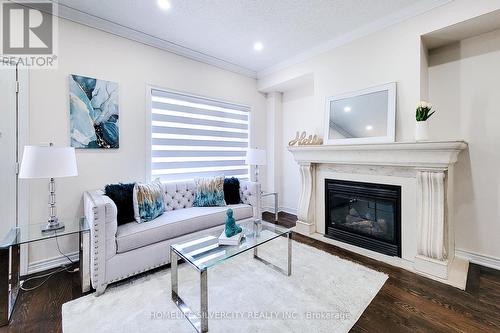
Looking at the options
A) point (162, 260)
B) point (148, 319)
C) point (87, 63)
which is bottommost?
point (148, 319)

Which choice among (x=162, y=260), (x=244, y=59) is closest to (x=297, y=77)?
(x=244, y=59)

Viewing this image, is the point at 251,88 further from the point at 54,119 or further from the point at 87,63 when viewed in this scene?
the point at 54,119

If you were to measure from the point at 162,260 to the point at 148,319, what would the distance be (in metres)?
0.70

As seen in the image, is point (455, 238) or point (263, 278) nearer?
point (263, 278)

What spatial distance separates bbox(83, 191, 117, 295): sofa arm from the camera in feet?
6.23

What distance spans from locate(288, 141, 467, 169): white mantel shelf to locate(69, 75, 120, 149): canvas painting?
258 cm

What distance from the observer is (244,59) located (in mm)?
3742

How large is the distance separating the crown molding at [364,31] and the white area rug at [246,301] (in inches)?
113

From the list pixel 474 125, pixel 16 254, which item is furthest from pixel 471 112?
pixel 16 254

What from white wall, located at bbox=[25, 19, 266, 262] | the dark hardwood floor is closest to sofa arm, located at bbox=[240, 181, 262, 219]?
white wall, located at bbox=[25, 19, 266, 262]

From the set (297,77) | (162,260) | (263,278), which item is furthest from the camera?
(297,77)

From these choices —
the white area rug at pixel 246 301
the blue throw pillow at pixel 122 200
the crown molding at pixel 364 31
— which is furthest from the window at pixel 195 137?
the white area rug at pixel 246 301

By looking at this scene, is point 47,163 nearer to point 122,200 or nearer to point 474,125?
point 122,200

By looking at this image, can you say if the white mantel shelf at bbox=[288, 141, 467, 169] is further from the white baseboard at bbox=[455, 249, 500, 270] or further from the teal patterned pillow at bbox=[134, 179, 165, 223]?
the teal patterned pillow at bbox=[134, 179, 165, 223]
